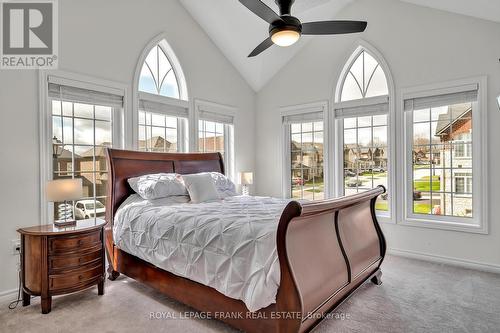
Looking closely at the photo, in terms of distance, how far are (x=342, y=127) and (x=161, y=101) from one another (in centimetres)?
270

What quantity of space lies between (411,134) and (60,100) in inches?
167

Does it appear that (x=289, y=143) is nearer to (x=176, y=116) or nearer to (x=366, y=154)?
(x=366, y=154)

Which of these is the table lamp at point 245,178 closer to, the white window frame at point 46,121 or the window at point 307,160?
the window at point 307,160

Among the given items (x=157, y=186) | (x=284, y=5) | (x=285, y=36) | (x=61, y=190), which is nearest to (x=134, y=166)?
(x=157, y=186)

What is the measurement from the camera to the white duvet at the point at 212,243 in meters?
1.74

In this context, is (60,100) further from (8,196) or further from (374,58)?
(374,58)

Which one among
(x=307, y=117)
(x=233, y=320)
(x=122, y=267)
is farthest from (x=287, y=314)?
(x=307, y=117)

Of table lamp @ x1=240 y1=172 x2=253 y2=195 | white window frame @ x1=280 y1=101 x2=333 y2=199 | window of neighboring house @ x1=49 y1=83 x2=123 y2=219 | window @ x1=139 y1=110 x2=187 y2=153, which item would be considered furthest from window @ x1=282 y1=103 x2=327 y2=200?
window of neighboring house @ x1=49 y1=83 x2=123 y2=219

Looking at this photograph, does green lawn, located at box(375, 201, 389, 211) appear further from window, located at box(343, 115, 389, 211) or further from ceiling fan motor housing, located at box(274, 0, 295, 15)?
ceiling fan motor housing, located at box(274, 0, 295, 15)

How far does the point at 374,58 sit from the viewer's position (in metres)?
4.05

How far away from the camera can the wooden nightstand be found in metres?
2.37

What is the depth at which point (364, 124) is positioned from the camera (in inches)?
170

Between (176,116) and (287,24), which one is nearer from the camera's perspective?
(287,24)

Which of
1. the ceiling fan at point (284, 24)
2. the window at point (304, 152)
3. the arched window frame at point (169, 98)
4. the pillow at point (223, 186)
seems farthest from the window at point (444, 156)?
the arched window frame at point (169, 98)
